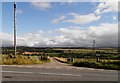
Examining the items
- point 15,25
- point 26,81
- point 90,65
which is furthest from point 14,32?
point 26,81

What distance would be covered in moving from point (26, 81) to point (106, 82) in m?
4.15

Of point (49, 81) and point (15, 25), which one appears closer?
point (49, 81)

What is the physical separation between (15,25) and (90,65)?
12.0 m

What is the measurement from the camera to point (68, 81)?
43.1 feet

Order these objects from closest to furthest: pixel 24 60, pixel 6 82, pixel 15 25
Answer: pixel 6 82, pixel 24 60, pixel 15 25

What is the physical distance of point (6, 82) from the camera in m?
12.4

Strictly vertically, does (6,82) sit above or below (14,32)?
below

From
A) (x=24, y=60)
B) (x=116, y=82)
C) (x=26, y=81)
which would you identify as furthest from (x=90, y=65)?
(x=26, y=81)

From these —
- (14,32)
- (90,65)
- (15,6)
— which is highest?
(15,6)

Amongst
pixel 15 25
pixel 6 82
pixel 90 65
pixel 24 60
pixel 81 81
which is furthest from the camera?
pixel 15 25

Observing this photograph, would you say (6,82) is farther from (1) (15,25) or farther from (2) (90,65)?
(1) (15,25)

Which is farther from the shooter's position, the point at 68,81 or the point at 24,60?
the point at 24,60

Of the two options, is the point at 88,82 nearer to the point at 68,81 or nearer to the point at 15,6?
the point at 68,81

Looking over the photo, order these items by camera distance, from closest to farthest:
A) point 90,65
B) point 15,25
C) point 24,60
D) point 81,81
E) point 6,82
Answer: point 6,82 → point 81,81 → point 90,65 → point 24,60 → point 15,25
